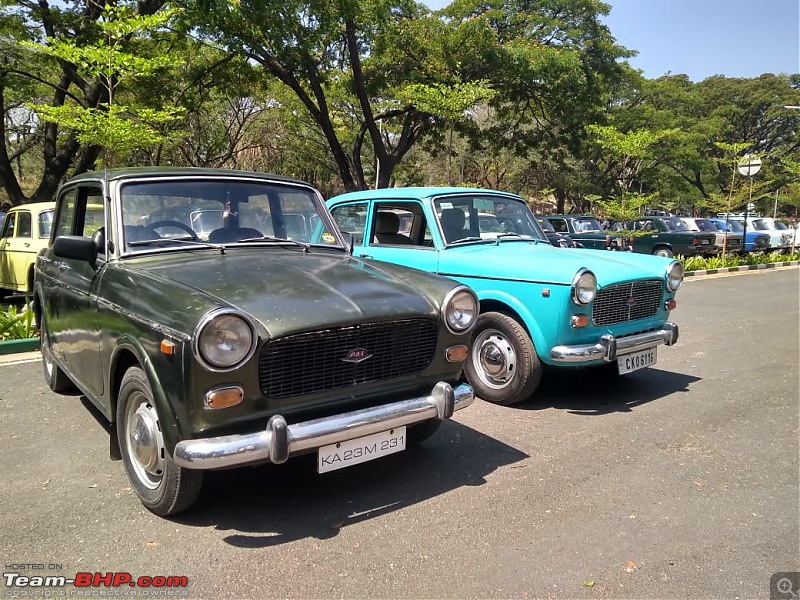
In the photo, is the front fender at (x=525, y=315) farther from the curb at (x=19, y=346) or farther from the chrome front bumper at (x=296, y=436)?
the curb at (x=19, y=346)

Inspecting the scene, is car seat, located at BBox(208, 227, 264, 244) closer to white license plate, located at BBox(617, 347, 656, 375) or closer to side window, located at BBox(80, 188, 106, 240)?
side window, located at BBox(80, 188, 106, 240)

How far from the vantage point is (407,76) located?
17.5m

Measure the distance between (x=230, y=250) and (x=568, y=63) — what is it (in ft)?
54.4

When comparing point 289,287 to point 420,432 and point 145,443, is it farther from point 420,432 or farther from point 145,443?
point 420,432

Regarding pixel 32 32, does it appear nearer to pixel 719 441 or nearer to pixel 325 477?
pixel 325 477

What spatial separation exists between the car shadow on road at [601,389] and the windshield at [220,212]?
8.03 ft

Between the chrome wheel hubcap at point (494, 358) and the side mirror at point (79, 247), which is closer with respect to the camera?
the side mirror at point (79, 247)

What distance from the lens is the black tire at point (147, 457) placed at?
2920mm

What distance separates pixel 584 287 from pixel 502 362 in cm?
95

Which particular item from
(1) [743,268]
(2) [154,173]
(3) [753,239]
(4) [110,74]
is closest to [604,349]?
(2) [154,173]

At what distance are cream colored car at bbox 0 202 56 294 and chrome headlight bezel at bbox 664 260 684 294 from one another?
8.15m

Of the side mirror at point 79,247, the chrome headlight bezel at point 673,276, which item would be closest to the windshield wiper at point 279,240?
the side mirror at point 79,247

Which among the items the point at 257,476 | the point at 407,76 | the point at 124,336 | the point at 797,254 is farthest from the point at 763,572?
the point at 797,254

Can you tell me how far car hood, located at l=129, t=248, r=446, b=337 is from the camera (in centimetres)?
284
